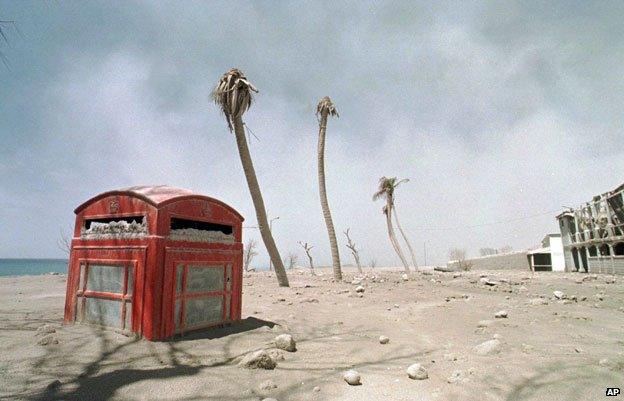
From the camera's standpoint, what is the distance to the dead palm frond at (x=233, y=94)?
12.9 meters

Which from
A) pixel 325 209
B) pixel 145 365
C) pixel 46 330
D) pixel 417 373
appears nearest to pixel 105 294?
pixel 46 330

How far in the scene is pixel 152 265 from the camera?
5160mm

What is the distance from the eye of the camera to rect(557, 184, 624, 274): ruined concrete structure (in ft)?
79.3

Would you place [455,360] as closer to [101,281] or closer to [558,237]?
[101,281]

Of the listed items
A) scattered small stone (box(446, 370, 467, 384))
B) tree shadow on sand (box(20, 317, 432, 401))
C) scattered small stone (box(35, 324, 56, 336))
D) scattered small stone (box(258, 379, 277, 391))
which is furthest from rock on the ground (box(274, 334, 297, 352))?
scattered small stone (box(35, 324, 56, 336))

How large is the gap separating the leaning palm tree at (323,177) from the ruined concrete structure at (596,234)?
64.3ft

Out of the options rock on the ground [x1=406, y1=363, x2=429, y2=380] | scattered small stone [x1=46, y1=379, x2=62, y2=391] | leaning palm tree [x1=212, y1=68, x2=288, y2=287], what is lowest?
rock on the ground [x1=406, y1=363, x2=429, y2=380]

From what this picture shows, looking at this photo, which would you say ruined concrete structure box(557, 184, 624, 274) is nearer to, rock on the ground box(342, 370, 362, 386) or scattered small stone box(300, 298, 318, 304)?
scattered small stone box(300, 298, 318, 304)

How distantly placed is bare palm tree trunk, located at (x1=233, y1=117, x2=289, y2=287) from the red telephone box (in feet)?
22.9

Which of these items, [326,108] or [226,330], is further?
[326,108]

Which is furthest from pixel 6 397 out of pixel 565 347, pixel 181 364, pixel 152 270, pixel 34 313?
pixel 565 347

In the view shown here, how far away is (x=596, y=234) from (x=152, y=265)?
3244cm

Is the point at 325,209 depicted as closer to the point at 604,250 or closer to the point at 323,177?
the point at 323,177

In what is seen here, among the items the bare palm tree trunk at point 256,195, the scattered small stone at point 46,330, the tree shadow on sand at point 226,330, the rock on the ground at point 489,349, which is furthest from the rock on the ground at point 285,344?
the bare palm tree trunk at point 256,195
